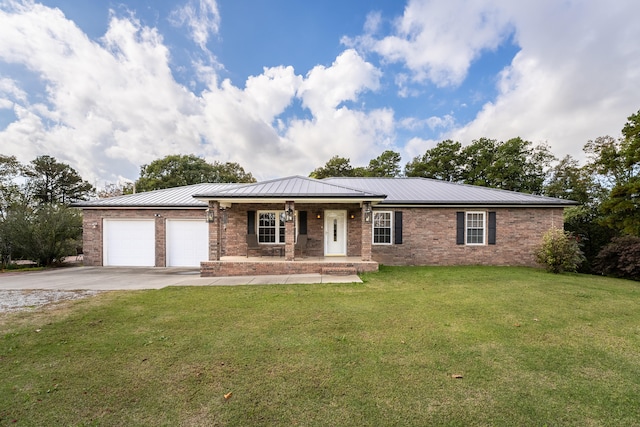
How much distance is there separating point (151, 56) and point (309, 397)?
1435 cm

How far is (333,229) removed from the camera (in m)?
12.3

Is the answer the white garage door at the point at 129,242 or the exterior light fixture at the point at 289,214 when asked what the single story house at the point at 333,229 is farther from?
the exterior light fixture at the point at 289,214

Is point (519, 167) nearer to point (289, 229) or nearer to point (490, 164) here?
point (490, 164)

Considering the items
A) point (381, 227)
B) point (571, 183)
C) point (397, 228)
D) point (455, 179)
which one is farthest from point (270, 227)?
point (455, 179)

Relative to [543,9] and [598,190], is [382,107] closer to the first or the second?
[543,9]

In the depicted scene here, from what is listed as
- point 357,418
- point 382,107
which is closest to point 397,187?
point 382,107

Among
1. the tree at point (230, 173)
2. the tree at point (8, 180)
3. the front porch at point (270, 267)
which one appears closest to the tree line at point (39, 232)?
the front porch at point (270, 267)

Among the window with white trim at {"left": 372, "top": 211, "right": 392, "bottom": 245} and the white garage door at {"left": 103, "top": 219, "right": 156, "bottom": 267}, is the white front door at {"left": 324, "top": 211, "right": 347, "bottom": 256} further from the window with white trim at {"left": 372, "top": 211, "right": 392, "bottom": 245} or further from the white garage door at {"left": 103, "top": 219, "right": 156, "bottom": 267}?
the white garage door at {"left": 103, "top": 219, "right": 156, "bottom": 267}

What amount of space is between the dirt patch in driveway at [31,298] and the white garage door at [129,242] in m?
5.15

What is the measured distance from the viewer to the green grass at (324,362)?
2.50 m

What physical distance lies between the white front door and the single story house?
45 millimetres

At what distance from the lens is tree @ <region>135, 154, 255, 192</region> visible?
28.4 m

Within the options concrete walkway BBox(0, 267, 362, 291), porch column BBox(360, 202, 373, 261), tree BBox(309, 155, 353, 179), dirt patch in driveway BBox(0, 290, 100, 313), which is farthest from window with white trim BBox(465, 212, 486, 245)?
tree BBox(309, 155, 353, 179)

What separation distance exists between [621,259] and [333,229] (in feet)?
39.4
